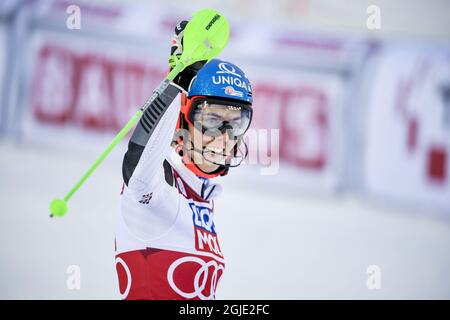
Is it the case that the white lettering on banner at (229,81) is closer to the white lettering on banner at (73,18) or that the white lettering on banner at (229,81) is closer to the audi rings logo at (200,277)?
the audi rings logo at (200,277)

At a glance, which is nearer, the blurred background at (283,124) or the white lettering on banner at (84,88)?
the blurred background at (283,124)

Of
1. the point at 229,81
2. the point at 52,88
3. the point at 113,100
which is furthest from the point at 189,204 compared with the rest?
the point at 52,88

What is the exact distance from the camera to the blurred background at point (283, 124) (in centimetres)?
626

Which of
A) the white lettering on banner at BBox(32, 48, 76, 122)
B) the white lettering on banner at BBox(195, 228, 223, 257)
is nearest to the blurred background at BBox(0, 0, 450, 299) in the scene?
the white lettering on banner at BBox(32, 48, 76, 122)

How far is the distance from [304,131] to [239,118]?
4224 millimetres

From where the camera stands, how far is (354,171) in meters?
6.86

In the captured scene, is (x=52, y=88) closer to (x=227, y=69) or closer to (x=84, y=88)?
(x=84, y=88)

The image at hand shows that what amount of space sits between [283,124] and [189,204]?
429cm

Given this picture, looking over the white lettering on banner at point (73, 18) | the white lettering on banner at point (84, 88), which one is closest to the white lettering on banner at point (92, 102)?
the white lettering on banner at point (84, 88)

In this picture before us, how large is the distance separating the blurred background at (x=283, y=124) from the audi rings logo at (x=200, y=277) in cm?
318

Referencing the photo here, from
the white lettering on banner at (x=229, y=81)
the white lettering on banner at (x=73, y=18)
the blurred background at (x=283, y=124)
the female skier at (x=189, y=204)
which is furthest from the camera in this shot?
the white lettering on banner at (x=73, y=18)

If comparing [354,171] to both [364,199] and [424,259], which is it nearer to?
[364,199]

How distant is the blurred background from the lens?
626 centimetres

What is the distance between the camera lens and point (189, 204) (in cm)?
270
